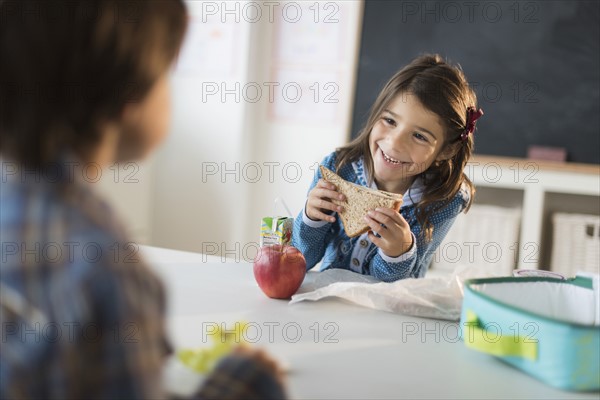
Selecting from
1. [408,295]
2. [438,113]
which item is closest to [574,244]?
[438,113]

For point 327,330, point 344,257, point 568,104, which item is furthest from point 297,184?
point 327,330

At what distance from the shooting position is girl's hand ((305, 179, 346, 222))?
1.41m

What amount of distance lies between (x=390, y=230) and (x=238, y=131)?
87.4 inches

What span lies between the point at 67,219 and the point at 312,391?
393 millimetres

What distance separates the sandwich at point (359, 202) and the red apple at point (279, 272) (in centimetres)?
29

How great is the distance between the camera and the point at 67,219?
1.57 ft

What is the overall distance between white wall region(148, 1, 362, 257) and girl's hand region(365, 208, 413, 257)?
2048 millimetres

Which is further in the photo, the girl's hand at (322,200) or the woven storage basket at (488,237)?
the woven storage basket at (488,237)

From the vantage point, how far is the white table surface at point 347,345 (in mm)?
781

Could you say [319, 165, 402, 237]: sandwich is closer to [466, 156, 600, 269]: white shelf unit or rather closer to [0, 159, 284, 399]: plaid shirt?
[0, 159, 284, 399]: plaid shirt

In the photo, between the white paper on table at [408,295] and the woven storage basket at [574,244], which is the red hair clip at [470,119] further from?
the woven storage basket at [574,244]

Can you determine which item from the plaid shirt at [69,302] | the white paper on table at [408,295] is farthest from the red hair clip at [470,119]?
the plaid shirt at [69,302]

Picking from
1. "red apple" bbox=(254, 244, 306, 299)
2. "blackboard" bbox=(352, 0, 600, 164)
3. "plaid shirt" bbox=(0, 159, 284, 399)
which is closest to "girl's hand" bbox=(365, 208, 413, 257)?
"red apple" bbox=(254, 244, 306, 299)

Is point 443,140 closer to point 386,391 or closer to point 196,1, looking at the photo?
point 386,391
